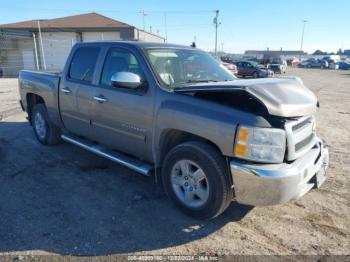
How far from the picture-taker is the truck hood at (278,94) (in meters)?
3.01

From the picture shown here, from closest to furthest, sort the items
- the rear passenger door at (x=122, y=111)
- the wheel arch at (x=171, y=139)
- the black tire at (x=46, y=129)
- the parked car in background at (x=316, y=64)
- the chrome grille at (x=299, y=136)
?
1. the chrome grille at (x=299, y=136)
2. the wheel arch at (x=171, y=139)
3. the rear passenger door at (x=122, y=111)
4. the black tire at (x=46, y=129)
5. the parked car in background at (x=316, y=64)

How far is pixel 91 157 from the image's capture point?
5.56m

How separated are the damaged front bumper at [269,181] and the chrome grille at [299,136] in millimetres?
125

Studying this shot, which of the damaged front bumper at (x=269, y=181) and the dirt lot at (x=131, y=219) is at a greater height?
the damaged front bumper at (x=269, y=181)

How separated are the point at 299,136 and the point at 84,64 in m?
3.34

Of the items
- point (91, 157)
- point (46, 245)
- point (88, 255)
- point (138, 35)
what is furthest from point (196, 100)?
point (138, 35)

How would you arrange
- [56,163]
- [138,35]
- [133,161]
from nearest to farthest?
[133,161] < [56,163] < [138,35]

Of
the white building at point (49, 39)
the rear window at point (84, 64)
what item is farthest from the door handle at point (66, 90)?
the white building at point (49, 39)

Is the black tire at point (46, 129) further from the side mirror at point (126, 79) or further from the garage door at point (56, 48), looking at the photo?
the garage door at point (56, 48)

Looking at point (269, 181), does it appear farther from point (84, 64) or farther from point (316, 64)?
point (316, 64)

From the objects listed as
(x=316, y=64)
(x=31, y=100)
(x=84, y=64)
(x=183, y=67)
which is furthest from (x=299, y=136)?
(x=316, y=64)

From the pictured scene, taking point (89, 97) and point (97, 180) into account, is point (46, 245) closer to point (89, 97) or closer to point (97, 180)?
point (97, 180)

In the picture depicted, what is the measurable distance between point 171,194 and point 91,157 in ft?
7.67

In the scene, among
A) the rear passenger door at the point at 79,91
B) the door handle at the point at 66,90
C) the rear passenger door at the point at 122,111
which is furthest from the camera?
the door handle at the point at 66,90
